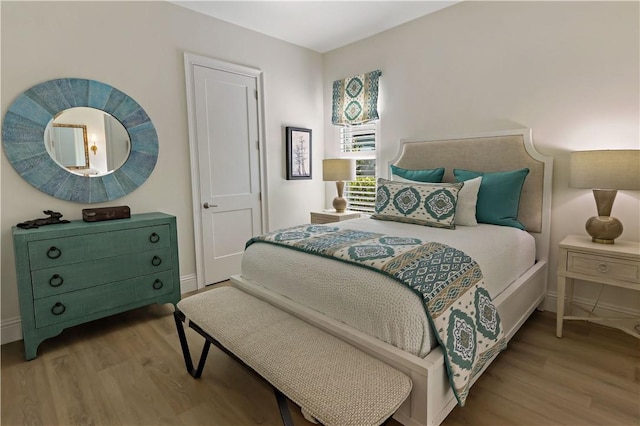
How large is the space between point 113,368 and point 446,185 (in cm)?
256

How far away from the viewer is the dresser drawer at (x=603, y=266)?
82.7 inches

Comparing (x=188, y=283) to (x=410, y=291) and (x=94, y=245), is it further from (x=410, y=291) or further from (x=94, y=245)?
(x=410, y=291)

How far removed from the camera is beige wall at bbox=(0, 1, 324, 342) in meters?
2.41

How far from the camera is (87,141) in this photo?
267 cm

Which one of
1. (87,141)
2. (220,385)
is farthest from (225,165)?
(220,385)

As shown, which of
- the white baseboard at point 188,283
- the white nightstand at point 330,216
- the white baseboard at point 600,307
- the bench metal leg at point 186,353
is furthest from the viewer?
the white nightstand at point 330,216

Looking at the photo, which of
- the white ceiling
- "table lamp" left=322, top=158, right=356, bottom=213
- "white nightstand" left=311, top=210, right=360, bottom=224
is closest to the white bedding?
"white nightstand" left=311, top=210, right=360, bottom=224

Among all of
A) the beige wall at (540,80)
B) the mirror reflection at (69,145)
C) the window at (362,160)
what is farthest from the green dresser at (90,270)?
the beige wall at (540,80)

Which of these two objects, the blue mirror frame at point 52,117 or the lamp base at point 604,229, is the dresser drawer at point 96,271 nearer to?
the blue mirror frame at point 52,117

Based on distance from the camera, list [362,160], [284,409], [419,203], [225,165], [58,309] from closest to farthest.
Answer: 1. [284,409]
2. [58,309]
3. [419,203]
4. [225,165]
5. [362,160]

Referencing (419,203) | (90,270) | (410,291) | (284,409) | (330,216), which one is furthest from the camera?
(330,216)

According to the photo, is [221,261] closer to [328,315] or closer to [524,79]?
[328,315]

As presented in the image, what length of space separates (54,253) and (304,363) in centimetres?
190

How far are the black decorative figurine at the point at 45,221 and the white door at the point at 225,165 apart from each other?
1.13 metres
